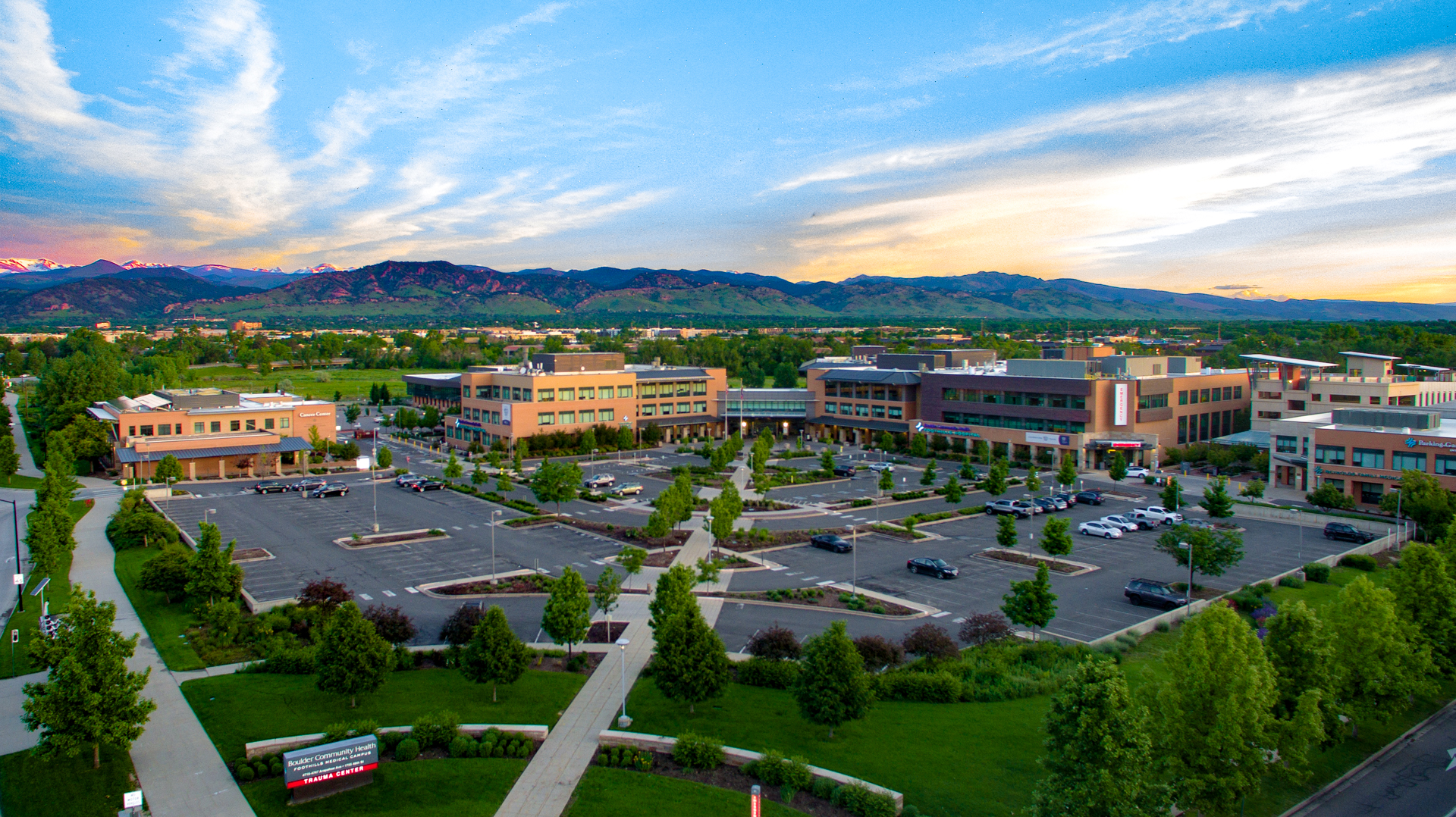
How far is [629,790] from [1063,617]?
65.9 ft

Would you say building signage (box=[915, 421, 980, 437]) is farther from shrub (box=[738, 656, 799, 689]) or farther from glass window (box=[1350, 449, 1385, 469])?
shrub (box=[738, 656, 799, 689])

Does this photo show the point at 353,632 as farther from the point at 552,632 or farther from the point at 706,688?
the point at 706,688

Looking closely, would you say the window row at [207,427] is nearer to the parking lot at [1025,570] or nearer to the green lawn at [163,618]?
the green lawn at [163,618]

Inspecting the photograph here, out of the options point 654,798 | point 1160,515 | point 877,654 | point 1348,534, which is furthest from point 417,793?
point 1348,534

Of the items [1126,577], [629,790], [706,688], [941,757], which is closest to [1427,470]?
[1126,577]

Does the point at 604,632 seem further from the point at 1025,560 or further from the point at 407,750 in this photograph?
the point at 1025,560

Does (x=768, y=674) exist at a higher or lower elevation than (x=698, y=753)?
lower

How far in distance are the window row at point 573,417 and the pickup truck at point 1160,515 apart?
50.8 metres

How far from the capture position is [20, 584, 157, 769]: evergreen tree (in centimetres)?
1856

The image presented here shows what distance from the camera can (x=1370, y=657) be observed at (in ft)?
69.8

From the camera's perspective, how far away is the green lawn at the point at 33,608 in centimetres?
2588

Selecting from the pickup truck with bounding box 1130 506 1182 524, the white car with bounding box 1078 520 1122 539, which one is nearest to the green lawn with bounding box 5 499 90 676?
the white car with bounding box 1078 520 1122 539

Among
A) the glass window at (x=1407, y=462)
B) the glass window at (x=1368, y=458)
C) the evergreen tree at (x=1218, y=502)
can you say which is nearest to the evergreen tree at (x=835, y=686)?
the evergreen tree at (x=1218, y=502)

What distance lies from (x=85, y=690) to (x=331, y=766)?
19.3ft
